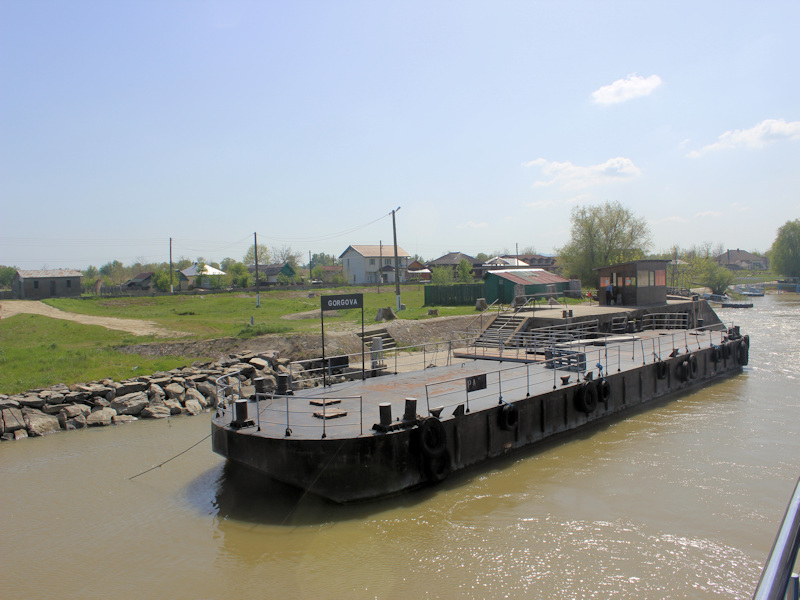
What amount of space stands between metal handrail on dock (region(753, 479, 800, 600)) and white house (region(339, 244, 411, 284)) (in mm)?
89622

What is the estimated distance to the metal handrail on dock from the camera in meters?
1.98

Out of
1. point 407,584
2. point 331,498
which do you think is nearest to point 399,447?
point 331,498

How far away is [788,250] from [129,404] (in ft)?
361

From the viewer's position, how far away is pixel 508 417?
14.2 metres

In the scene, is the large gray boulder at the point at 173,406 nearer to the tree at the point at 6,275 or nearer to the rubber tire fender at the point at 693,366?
the rubber tire fender at the point at 693,366

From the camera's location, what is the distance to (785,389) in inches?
873

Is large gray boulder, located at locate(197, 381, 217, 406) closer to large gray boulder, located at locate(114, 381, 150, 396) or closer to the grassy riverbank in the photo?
large gray boulder, located at locate(114, 381, 150, 396)

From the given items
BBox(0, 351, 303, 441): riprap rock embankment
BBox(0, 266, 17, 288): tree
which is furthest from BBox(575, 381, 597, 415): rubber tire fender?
BBox(0, 266, 17, 288): tree

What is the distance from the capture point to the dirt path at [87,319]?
33.6m

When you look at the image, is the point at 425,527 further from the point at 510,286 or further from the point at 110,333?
the point at 510,286

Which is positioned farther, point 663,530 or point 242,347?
point 242,347

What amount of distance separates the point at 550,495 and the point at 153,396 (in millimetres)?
15715

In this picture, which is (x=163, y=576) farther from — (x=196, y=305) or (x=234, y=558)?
(x=196, y=305)

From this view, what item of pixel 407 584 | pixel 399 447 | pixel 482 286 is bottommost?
pixel 407 584
